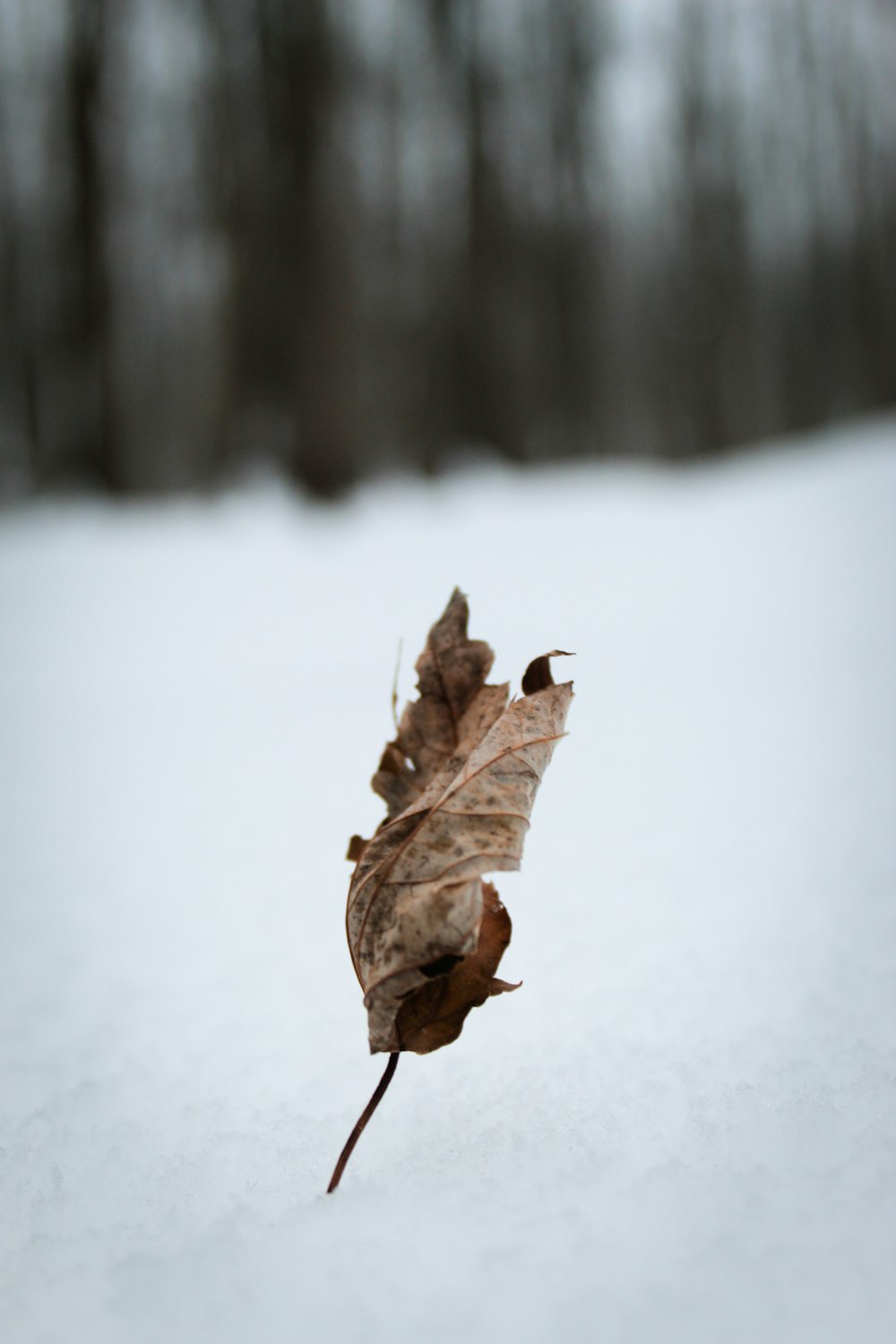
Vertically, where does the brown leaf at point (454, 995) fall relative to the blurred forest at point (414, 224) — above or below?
below

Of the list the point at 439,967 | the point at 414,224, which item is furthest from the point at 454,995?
the point at 414,224

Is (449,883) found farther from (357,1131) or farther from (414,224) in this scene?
(414,224)

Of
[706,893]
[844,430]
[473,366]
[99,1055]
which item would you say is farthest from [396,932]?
[844,430]

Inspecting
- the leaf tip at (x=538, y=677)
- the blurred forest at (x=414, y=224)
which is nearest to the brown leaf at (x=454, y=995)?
the leaf tip at (x=538, y=677)

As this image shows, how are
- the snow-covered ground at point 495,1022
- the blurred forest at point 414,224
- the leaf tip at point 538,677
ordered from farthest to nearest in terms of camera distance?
the blurred forest at point 414,224 < the leaf tip at point 538,677 < the snow-covered ground at point 495,1022

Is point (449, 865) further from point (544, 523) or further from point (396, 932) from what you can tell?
point (544, 523)

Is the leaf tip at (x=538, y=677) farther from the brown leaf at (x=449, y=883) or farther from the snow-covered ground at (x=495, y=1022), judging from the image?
the snow-covered ground at (x=495, y=1022)
